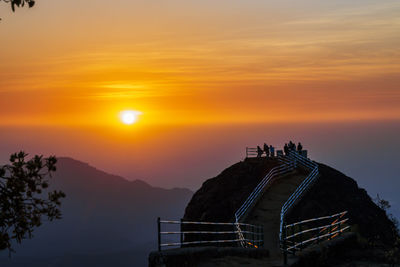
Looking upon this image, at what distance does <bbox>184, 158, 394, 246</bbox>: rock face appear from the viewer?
1225 inches

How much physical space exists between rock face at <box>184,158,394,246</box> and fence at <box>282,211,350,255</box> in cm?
191

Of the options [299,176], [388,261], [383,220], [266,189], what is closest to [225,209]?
[266,189]

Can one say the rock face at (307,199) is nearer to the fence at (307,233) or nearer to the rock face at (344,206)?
the rock face at (344,206)

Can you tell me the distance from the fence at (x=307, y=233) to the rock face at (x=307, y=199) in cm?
191

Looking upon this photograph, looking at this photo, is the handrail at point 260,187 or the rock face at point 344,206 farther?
the handrail at point 260,187

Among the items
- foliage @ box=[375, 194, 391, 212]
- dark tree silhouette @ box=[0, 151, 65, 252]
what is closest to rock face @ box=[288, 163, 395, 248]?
foliage @ box=[375, 194, 391, 212]

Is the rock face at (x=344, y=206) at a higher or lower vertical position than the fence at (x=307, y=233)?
higher

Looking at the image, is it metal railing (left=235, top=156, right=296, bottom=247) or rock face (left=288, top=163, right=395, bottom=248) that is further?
metal railing (left=235, top=156, right=296, bottom=247)

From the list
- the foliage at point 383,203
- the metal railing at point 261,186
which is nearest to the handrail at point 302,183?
the metal railing at point 261,186

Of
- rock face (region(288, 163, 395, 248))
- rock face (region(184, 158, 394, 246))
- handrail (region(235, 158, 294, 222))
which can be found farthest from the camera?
handrail (region(235, 158, 294, 222))

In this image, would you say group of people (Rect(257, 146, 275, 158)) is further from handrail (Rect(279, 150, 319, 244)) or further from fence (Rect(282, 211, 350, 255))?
fence (Rect(282, 211, 350, 255))

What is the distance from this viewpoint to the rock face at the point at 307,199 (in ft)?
102

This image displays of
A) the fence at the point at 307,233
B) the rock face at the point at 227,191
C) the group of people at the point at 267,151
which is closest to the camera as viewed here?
the fence at the point at 307,233

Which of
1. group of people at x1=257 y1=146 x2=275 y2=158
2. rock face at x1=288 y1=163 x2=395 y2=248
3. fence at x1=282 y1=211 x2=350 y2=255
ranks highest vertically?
group of people at x1=257 y1=146 x2=275 y2=158
